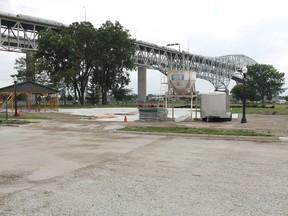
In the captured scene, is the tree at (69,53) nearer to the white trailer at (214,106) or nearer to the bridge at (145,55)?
the bridge at (145,55)

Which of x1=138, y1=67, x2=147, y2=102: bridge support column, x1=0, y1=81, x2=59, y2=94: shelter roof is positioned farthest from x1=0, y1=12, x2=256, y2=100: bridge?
x1=0, y1=81, x2=59, y2=94: shelter roof

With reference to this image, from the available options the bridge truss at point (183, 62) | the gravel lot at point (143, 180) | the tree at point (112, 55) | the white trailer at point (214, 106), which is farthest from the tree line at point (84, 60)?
the gravel lot at point (143, 180)

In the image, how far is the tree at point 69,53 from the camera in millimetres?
64562

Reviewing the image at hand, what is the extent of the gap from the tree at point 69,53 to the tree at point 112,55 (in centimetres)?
202

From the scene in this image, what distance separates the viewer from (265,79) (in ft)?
383

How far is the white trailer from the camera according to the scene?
24312 millimetres

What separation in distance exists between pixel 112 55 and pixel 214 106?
52676 mm

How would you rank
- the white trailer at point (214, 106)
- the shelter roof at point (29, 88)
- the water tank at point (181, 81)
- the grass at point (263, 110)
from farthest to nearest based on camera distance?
the shelter roof at point (29, 88) < the grass at point (263, 110) < the water tank at point (181, 81) < the white trailer at point (214, 106)

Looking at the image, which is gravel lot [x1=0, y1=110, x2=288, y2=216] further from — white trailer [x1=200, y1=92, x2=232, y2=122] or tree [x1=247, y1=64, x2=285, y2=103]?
tree [x1=247, y1=64, x2=285, y2=103]

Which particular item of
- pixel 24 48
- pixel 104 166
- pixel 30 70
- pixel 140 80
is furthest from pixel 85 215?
pixel 140 80

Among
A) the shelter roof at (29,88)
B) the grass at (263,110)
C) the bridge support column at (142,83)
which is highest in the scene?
the bridge support column at (142,83)

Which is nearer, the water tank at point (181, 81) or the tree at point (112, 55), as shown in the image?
the water tank at point (181, 81)

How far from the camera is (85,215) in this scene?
16.9 ft

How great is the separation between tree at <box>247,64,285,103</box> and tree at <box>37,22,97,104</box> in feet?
213
